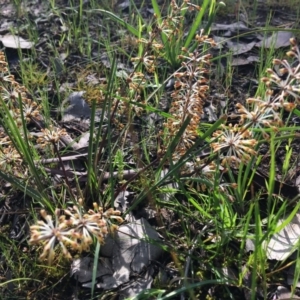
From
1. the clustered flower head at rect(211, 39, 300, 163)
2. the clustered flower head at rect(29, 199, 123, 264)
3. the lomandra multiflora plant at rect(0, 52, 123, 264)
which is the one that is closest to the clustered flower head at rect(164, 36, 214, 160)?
the clustered flower head at rect(211, 39, 300, 163)

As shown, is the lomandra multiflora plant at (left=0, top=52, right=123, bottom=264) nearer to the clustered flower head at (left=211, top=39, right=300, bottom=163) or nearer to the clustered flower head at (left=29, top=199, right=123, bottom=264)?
the clustered flower head at (left=29, top=199, right=123, bottom=264)

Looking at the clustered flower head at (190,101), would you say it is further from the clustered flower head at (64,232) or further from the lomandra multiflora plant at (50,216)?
the clustered flower head at (64,232)

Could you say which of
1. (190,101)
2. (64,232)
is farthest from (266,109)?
(64,232)

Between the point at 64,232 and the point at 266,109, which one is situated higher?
the point at 266,109

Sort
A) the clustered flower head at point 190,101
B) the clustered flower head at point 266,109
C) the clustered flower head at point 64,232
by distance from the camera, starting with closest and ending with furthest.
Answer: the clustered flower head at point 64,232 < the clustered flower head at point 266,109 < the clustered flower head at point 190,101

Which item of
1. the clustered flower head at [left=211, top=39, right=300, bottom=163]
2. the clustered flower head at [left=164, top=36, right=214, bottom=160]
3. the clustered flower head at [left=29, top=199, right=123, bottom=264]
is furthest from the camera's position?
the clustered flower head at [left=164, top=36, right=214, bottom=160]

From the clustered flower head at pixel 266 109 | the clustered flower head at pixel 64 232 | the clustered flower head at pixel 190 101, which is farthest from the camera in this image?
the clustered flower head at pixel 190 101

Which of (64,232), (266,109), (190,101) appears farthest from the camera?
(190,101)

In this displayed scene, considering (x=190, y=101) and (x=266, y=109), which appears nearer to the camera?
(x=266, y=109)

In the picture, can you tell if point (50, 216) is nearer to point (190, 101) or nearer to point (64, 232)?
point (64, 232)

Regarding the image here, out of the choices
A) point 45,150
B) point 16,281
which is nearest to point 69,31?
point 45,150

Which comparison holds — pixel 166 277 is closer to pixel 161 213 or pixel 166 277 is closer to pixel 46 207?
pixel 161 213

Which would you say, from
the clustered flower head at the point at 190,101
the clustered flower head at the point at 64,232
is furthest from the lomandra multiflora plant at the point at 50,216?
the clustered flower head at the point at 190,101

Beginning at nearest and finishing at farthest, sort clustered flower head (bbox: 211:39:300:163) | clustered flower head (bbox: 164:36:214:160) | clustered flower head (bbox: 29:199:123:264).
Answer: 1. clustered flower head (bbox: 29:199:123:264)
2. clustered flower head (bbox: 211:39:300:163)
3. clustered flower head (bbox: 164:36:214:160)
